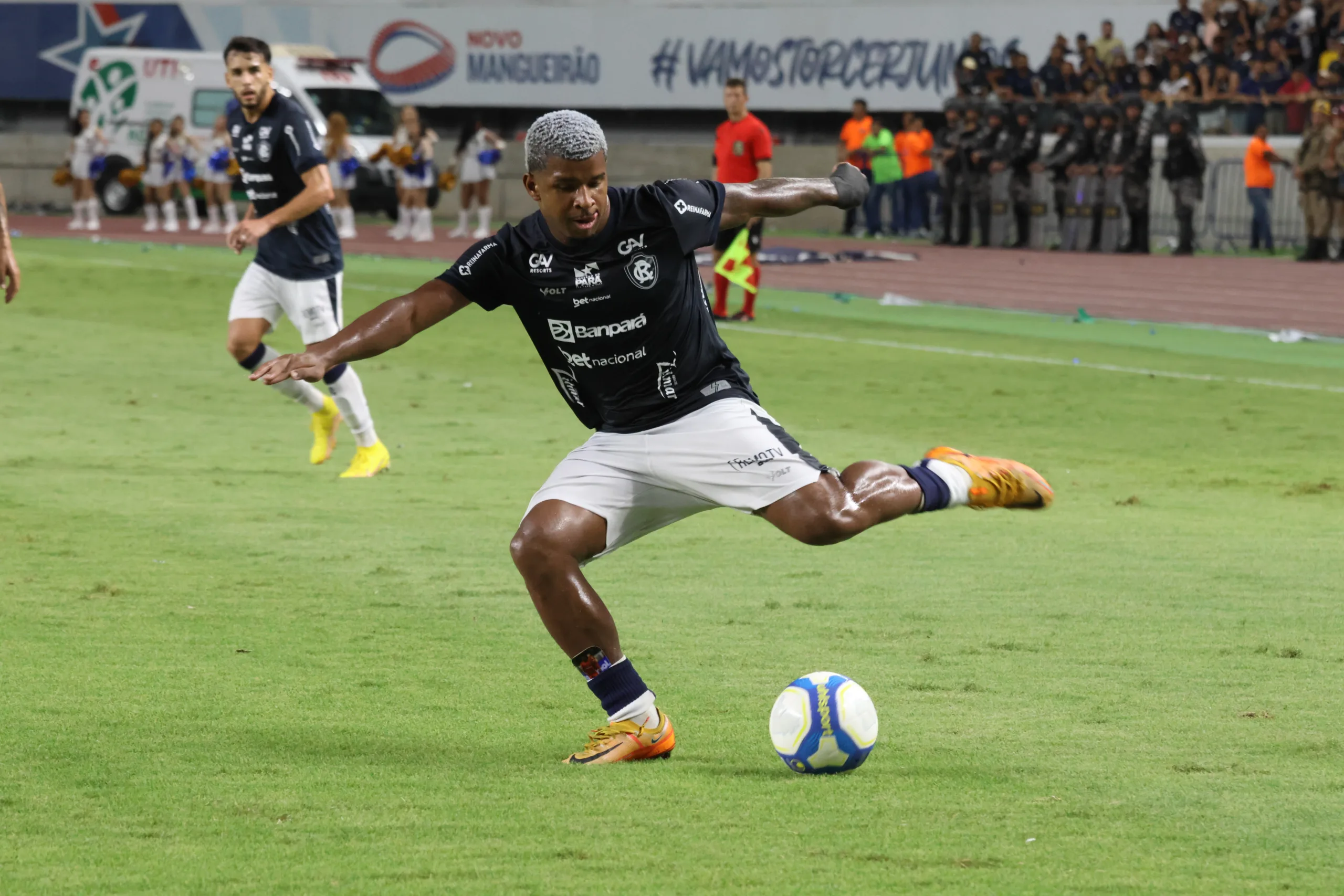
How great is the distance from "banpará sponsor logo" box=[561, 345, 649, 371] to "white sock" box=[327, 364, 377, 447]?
16.5 feet

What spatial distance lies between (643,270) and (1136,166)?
23065 mm

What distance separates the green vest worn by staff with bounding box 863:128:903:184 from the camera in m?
31.6

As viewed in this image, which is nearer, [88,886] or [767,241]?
[88,886]

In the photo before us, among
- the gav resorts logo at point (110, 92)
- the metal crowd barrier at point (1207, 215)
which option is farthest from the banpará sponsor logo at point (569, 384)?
the gav resorts logo at point (110, 92)

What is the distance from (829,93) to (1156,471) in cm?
2584

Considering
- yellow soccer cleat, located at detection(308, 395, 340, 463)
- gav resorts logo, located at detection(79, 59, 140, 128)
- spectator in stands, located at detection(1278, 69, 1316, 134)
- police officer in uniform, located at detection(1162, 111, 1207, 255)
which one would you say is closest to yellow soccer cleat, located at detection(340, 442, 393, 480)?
yellow soccer cleat, located at detection(308, 395, 340, 463)

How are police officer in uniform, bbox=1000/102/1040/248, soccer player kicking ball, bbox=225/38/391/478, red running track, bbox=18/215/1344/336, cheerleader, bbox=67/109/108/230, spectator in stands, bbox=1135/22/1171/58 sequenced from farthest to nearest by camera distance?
1. cheerleader, bbox=67/109/108/230
2. spectator in stands, bbox=1135/22/1171/58
3. police officer in uniform, bbox=1000/102/1040/248
4. red running track, bbox=18/215/1344/336
5. soccer player kicking ball, bbox=225/38/391/478

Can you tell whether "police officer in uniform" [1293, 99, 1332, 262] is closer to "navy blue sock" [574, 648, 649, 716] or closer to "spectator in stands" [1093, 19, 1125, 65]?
"spectator in stands" [1093, 19, 1125, 65]

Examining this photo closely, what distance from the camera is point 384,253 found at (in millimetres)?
28172

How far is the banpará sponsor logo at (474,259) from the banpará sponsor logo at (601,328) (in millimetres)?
271

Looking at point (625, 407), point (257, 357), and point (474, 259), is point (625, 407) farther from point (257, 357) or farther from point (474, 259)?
point (257, 357)

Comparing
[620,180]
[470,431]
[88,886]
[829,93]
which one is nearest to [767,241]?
[829,93]

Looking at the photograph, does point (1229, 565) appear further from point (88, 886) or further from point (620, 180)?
point (620, 180)

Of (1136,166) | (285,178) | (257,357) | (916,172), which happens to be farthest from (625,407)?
(916,172)
